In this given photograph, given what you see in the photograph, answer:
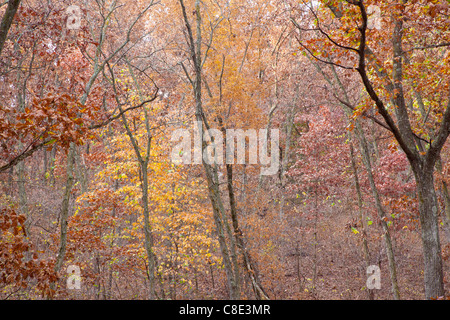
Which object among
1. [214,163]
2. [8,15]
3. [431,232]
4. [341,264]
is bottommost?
[341,264]

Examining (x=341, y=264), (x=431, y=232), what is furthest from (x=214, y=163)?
(x=341, y=264)

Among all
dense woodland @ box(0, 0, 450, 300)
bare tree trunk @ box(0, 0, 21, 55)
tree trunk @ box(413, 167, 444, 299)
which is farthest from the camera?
tree trunk @ box(413, 167, 444, 299)

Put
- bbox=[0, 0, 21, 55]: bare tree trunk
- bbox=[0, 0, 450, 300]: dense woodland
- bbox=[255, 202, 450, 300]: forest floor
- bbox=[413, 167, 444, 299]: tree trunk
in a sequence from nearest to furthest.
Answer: bbox=[0, 0, 21, 55]: bare tree trunk → bbox=[0, 0, 450, 300]: dense woodland → bbox=[413, 167, 444, 299]: tree trunk → bbox=[255, 202, 450, 300]: forest floor

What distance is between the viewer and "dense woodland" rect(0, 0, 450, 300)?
615 centimetres

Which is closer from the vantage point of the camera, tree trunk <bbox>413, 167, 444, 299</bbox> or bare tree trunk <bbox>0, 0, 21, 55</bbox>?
bare tree trunk <bbox>0, 0, 21, 55</bbox>

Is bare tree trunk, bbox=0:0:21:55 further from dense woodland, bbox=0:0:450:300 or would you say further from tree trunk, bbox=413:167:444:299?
tree trunk, bbox=413:167:444:299

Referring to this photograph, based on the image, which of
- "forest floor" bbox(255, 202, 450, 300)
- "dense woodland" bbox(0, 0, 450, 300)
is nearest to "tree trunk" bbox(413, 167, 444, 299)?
"dense woodland" bbox(0, 0, 450, 300)

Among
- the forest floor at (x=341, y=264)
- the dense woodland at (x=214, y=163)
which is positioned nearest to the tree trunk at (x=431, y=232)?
the dense woodland at (x=214, y=163)

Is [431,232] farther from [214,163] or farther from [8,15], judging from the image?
[8,15]

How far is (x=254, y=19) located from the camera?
623 inches

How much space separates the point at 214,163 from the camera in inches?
371
